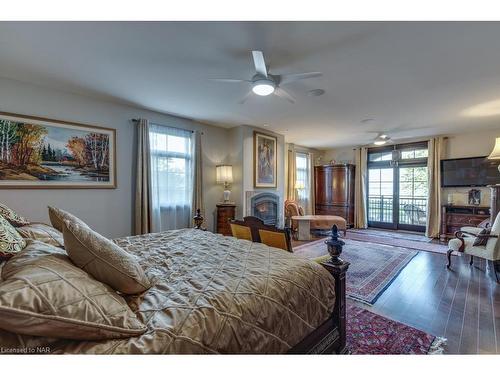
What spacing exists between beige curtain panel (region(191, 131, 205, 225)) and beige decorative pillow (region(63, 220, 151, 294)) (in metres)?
3.35

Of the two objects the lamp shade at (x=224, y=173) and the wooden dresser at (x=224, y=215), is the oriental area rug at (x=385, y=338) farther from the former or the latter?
the lamp shade at (x=224, y=173)

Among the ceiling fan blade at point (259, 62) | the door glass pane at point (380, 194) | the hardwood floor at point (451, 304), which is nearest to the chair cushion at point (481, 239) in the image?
the hardwood floor at point (451, 304)

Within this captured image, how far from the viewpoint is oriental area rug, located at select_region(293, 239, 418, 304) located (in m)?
2.74

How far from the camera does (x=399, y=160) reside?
6539mm

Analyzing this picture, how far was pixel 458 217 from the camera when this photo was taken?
5.18m

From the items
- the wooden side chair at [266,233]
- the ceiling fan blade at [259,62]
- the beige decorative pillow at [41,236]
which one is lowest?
the wooden side chair at [266,233]

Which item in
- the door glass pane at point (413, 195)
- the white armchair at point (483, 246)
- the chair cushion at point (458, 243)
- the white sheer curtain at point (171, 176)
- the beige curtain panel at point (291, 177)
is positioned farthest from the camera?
the beige curtain panel at point (291, 177)

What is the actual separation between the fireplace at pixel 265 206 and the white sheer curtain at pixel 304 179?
65.6 inches

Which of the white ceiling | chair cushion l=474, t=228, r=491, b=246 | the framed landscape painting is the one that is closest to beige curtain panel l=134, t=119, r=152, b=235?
the framed landscape painting

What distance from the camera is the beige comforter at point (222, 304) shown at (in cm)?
86

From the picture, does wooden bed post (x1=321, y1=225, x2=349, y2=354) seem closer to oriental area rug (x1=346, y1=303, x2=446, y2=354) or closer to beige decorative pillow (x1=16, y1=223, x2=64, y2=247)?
oriental area rug (x1=346, y1=303, x2=446, y2=354)

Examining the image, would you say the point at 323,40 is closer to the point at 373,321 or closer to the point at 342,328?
the point at 342,328

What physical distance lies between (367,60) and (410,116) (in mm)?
2530

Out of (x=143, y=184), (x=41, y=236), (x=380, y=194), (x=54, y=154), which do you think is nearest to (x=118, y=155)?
(x=143, y=184)
